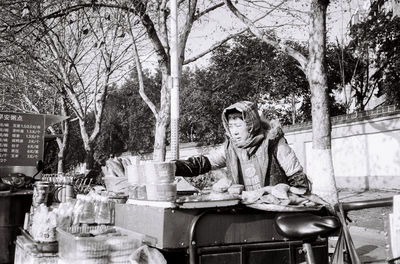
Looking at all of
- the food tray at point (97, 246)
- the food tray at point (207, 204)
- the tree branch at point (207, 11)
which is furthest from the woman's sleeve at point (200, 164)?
the tree branch at point (207, 11)

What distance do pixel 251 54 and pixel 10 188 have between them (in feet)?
60.0

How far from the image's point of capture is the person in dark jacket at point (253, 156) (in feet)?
10.3

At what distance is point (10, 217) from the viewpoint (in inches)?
190

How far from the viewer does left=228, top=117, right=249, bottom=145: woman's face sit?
3212 millimetres

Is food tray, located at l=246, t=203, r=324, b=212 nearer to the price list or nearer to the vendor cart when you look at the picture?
the vendor cart

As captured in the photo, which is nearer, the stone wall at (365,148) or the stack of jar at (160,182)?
the stack of jar at (160,182)

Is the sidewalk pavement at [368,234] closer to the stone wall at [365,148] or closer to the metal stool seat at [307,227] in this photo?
the metal stool seat at [307,227]

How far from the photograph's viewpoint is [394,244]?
2115mm

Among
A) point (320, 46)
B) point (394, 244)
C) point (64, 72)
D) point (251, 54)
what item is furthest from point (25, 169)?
point (251, 54)

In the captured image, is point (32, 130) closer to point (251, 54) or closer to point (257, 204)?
point (257, 204)

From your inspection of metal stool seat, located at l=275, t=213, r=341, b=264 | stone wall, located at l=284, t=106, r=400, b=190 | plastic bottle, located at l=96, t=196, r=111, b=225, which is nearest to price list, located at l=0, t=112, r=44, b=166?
plastic bottle, located at l=96, t=196, r=111, b=225

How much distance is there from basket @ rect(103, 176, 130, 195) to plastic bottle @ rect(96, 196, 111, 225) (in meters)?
0.17

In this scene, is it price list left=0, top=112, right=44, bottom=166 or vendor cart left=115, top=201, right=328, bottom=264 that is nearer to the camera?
vendor cart left=115, top=201, right=328, bottom=264

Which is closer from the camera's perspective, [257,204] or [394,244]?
[394,244]
